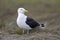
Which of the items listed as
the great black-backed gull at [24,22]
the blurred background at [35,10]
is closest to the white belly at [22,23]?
the great black-backed gull at [24,22]

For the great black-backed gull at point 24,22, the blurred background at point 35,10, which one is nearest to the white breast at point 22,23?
the great black-backed gull at point 24,22

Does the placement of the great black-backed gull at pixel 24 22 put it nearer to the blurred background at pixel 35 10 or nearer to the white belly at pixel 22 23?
the white belly at pixel 22 23

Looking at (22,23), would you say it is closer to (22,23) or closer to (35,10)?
(22,23)

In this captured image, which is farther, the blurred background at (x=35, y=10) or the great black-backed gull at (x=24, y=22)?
the blurred background at (x=35, y=10)

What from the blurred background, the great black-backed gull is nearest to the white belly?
the great black-backed gull

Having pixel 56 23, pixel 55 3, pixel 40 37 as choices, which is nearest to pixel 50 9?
pixel 55 3

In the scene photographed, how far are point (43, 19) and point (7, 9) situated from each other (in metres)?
5.46

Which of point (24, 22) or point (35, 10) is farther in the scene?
point (35, 10)

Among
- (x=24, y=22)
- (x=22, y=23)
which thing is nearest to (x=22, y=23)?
(x=22, y=23)

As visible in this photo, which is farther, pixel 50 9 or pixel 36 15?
pixel 50 9

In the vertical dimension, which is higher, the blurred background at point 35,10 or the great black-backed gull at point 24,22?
the blurred background at point 35,10

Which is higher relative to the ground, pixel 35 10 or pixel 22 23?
pixel 35 10

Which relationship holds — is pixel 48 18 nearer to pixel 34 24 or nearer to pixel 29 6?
pixel 29 6

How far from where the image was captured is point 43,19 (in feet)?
62.0
